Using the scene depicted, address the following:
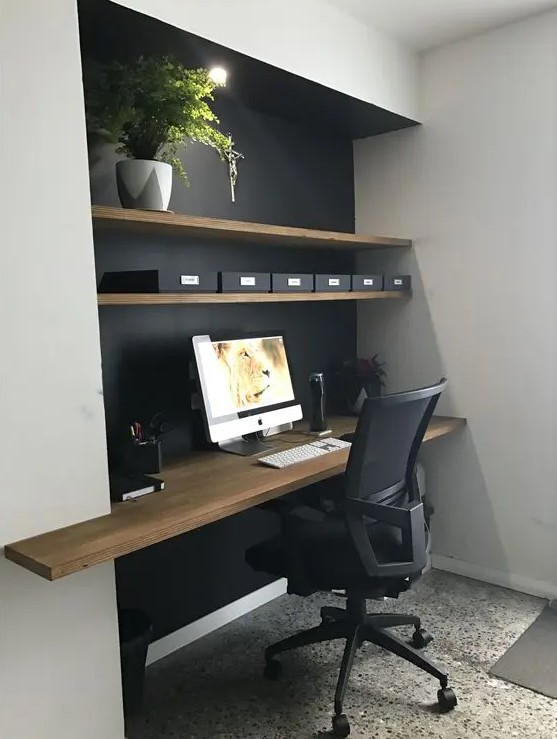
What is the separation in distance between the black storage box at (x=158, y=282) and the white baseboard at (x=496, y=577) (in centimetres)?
185

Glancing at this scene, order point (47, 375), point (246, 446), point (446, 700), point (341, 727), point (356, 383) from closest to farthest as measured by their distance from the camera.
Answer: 1. point (47, 375)
2. point (341, 727)
3. point (446, 700)
4. point (246, 446)
5. point (356, 383)

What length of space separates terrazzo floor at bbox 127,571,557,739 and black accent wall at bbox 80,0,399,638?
0.22 metres

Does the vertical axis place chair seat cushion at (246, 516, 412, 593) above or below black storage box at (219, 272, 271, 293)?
below

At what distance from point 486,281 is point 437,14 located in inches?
43.7

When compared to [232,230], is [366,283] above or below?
below

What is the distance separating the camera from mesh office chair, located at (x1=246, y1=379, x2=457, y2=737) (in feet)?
6.54

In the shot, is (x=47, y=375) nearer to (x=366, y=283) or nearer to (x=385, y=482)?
(x=385, y=482)

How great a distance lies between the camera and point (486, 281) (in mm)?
2887

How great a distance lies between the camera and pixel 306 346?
3092 mm

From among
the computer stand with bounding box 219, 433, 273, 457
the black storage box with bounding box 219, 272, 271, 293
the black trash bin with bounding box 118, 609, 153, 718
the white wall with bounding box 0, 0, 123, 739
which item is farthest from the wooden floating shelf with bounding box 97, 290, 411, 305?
the black trash bin with bounding box 118, 609, 153, 718

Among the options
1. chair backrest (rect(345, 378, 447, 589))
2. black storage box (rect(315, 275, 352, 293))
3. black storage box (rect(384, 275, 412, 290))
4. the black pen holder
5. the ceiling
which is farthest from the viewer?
black storage box (rect(384, 275, 412, 290))

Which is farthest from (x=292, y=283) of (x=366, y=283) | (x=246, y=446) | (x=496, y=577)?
(x=496, y=577)

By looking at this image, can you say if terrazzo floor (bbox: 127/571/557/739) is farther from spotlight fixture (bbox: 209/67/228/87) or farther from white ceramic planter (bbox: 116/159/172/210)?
spotlight fixture (bbox: 209/67/228/87)

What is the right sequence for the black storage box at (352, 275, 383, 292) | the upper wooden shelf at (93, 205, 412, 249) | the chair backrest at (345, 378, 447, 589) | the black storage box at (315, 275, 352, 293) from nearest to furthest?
the upper wooden shelf at (93, 205, 412, 249) < the chair backrest at (345, 378, 447, 589) < the black storage box at (315, 275, 352, 293) < the black storage box at (352, 275, 383, 292)
